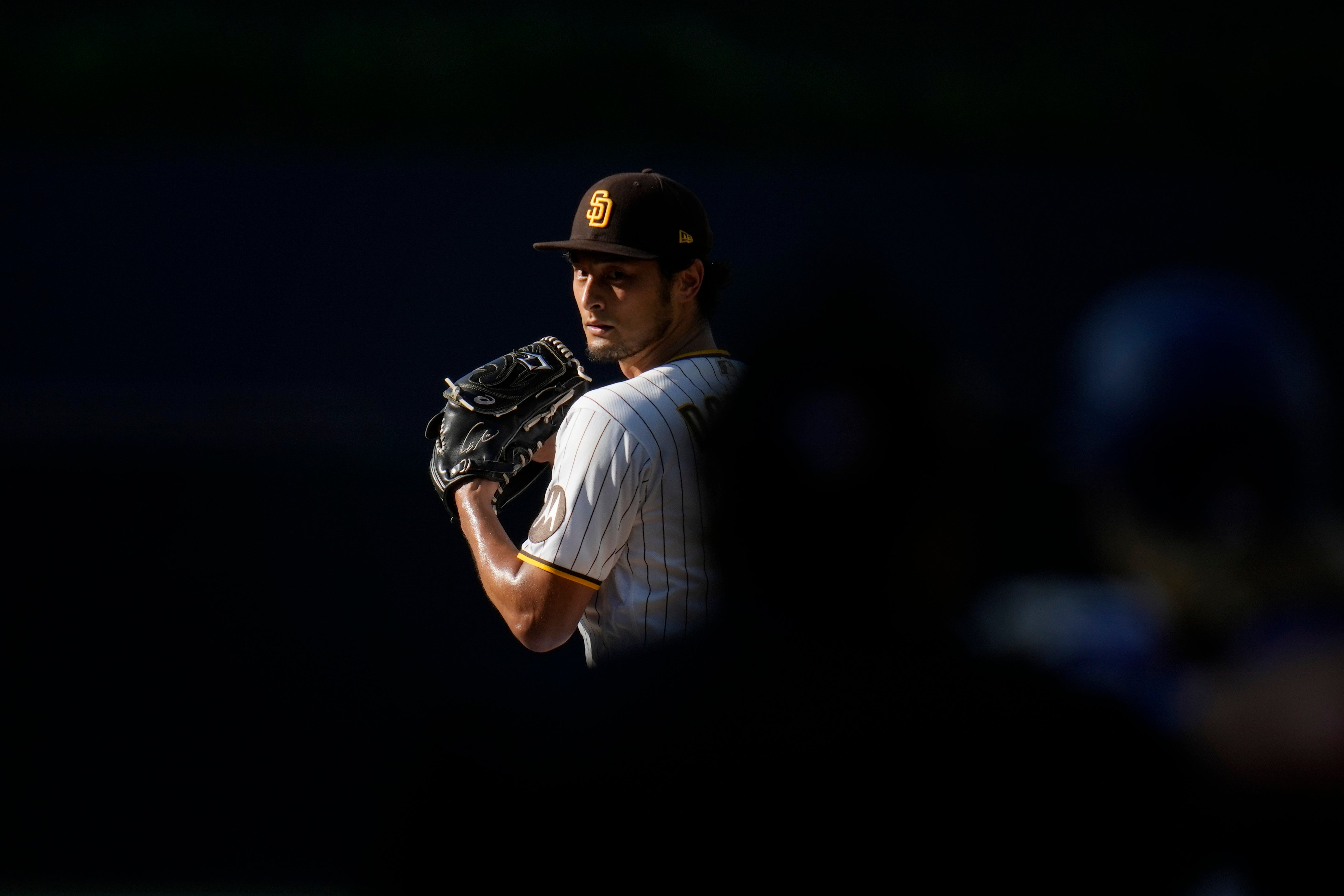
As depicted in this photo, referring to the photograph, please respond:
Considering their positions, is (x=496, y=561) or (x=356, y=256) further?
(x=356, y=256)

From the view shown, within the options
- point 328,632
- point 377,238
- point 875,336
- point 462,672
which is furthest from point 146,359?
point 875,336

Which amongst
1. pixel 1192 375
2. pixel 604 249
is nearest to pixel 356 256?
pixel 604 249

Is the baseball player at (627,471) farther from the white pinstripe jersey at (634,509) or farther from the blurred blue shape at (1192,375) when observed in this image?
the blurred blue shape at (1192,375)

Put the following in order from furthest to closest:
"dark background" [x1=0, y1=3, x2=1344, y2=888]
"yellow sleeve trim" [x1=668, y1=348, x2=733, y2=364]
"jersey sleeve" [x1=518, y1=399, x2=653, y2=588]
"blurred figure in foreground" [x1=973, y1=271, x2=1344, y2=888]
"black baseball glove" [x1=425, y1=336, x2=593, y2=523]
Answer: "dark background" [x1=0, y1=3, x2=1344, y2=888] < "black baseball glove" [x1=425, y1=336, x2=593, y2=523] < "yellow sleeve trim" [x1=668, y1=348, x2=733, y2=364] < "jersey sleeve" [x1=518, y1=399, x2=653, y2=588] < "blurred figure in foreground" [x1=973, y1=271, x2=1344, y2=888]

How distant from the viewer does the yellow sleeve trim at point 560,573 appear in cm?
131

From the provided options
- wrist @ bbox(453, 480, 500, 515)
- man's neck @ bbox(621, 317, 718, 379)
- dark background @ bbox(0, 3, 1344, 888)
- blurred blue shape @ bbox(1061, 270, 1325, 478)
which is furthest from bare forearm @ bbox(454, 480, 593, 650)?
dark background @ bbox(0, 3, 1344, 888)

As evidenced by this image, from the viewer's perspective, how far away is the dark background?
12.1 ft

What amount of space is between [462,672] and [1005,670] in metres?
3.47

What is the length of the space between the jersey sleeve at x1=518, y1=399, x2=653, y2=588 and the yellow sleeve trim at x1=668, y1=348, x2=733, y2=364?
7.9 inches

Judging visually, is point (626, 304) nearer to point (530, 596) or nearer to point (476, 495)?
point (476, 495)

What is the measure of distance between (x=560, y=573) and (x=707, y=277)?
570 mm

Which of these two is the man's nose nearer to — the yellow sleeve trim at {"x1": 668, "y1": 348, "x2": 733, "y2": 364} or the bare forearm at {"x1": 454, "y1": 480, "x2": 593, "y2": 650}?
the yellow sleeve trim at {"x1": 668, "y1": 348, "x2": 733, "y2": 364}

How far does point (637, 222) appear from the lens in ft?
5.03

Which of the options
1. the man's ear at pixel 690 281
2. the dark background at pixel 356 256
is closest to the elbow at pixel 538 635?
the man's ear at pixel 690 281
